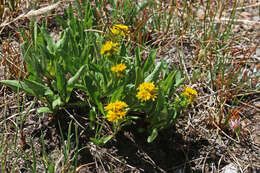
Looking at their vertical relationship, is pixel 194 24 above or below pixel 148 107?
above

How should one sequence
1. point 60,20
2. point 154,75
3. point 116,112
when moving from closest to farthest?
point 116,112 → point 154,75 → point 60,20

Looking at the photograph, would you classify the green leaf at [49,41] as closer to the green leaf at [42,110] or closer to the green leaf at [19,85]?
the green leaf at [19,85]

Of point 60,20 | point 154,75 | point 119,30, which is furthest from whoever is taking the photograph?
point 60,20

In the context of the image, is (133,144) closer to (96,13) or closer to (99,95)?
(99,95)

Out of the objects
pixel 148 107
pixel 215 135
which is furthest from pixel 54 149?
pixel 215 135

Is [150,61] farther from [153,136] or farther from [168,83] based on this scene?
[153,136]

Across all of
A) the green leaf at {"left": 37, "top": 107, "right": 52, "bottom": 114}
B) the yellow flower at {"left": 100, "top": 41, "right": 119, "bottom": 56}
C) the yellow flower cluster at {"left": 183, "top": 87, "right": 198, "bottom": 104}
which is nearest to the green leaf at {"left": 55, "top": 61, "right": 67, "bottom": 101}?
the green leaf at {"left": 37, "top": 107, "right": 52, "bottom": 114}

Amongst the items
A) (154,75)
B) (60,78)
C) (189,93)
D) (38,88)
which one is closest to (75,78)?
(60,78)

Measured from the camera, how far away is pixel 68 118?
214cm

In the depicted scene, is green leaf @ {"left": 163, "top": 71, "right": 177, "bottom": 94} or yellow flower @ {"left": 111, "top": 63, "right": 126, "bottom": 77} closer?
yellow flower @ {"left": 111, "top": 63, "right": 126, "bottom": 77}

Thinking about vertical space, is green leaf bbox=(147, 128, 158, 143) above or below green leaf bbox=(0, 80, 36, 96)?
below

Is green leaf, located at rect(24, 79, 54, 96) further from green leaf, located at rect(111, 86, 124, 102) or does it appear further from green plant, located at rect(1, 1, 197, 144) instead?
green leaf, located at rect(111, 86, 124, 102)

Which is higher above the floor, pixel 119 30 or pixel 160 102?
pixel 119 30

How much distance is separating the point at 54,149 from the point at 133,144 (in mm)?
563
